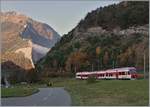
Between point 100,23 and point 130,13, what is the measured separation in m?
19.9

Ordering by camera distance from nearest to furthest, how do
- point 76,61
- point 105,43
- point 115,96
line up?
point 115,96
point 76,61
point 105,43

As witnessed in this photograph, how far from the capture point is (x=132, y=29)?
166750 millimetres

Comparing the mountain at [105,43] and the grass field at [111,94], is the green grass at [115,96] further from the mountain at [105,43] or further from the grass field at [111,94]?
the mountain at [105,43]

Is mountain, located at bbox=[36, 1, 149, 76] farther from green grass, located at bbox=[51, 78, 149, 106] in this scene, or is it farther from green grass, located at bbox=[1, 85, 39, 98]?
green grass, located at bbox=[51, 78, 149, 106]

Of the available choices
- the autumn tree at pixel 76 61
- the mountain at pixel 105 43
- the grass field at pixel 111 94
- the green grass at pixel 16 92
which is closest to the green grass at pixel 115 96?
the grass field at pixel 111 94

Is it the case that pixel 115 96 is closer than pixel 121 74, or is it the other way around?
pixel 115 96

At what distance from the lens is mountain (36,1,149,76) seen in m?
127

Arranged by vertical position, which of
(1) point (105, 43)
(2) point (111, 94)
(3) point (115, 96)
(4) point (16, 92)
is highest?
(1) point (105, 43)

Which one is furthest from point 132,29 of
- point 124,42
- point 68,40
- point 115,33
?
point 68,40

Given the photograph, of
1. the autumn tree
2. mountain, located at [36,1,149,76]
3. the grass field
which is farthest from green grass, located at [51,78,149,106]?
the autumn tree

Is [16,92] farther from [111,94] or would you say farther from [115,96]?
[115,96]

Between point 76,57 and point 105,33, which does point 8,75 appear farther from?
point 105,33

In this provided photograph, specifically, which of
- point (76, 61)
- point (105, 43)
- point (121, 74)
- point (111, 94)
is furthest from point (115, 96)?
point (105, 43)

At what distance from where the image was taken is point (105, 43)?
153375 mm
